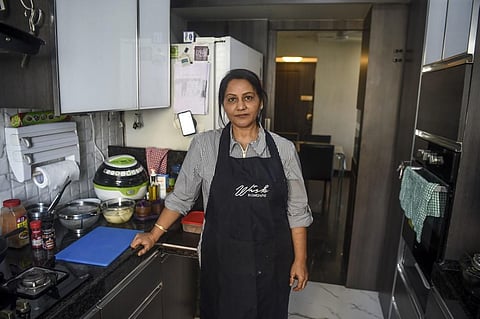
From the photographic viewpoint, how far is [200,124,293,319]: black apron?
1342mm

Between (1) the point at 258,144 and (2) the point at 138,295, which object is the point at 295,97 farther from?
(2) the point at 138,295

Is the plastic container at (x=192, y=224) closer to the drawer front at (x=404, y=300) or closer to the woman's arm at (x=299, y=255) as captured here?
the woman's arm at (x=299, y=255)

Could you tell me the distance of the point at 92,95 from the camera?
1.41 meters

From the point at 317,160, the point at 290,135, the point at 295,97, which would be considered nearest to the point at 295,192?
the point at 317,160

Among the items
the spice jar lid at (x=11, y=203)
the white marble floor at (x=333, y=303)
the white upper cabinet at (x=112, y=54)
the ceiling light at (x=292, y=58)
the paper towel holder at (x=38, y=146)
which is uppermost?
the ceiling light at (x=292, y=58)

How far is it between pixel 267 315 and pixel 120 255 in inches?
24.8

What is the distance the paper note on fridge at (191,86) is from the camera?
1.97 m

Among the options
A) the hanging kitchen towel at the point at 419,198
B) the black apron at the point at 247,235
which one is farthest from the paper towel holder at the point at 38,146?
the hanging kitchen towel at the point at 419,198

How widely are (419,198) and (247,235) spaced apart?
77 cm

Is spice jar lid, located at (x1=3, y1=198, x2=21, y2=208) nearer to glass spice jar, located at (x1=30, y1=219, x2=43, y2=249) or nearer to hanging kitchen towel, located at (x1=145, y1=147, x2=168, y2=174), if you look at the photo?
glass spice jar, located at (x1=30, y1=219, x2=43, y2=249)

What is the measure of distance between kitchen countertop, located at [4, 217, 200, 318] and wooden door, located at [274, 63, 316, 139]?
4448 millimetres

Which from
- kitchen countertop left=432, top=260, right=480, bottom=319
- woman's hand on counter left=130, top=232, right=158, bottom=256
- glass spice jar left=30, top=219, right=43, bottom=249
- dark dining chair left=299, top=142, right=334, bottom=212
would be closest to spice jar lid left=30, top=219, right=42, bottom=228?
glass spice jar left=30, top=219, right=43, bottom=249

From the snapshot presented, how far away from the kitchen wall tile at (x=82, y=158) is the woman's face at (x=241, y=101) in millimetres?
888

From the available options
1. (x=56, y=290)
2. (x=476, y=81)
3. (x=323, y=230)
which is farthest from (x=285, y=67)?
(x=56, y=290)
